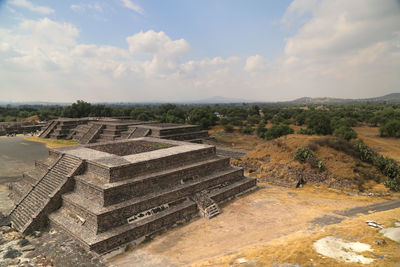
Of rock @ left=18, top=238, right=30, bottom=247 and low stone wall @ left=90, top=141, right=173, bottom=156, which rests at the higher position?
low stone wall @ left=90, top=141, right=173, bottom=156

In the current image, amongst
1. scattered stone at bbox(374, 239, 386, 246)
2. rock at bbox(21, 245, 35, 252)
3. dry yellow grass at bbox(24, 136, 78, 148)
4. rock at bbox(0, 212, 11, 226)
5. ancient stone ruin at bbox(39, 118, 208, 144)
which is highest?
ancient stone ruin at bbox(39, 118, 208, 144)

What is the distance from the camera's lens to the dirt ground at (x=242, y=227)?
879cm

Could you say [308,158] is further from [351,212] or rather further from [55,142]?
[55,142]

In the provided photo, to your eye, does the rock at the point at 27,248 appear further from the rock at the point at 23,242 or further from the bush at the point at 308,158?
the bush at the point at 308,158

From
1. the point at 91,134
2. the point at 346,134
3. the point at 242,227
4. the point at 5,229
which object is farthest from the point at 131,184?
the point at 346,134

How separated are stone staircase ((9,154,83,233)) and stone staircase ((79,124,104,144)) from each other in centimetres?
1705

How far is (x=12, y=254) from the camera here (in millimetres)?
8531

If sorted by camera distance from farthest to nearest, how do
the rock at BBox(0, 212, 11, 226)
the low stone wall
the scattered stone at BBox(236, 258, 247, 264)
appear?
the low stone wall < the rock at BBox(0, 212, 11, 226) < the scattered stone at BBox(236, 258, 247, 264)

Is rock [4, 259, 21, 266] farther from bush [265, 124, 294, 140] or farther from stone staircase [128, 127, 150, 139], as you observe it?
bush [265, 124, 294, 140]

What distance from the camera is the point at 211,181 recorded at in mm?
13992

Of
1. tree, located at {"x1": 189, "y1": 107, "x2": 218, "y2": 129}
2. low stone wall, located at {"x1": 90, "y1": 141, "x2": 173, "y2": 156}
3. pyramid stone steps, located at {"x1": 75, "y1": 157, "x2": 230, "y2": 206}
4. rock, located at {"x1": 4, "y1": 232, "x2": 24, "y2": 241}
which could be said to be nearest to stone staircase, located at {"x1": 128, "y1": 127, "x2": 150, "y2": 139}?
low stone wall, located at {"x1": 90, "y1": 141, "x2": 173, "y2": 156}

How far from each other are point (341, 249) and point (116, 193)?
9075 mm

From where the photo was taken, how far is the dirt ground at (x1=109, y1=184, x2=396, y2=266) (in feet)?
28.8

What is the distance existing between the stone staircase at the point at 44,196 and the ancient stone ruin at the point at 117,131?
1210 centimetres
